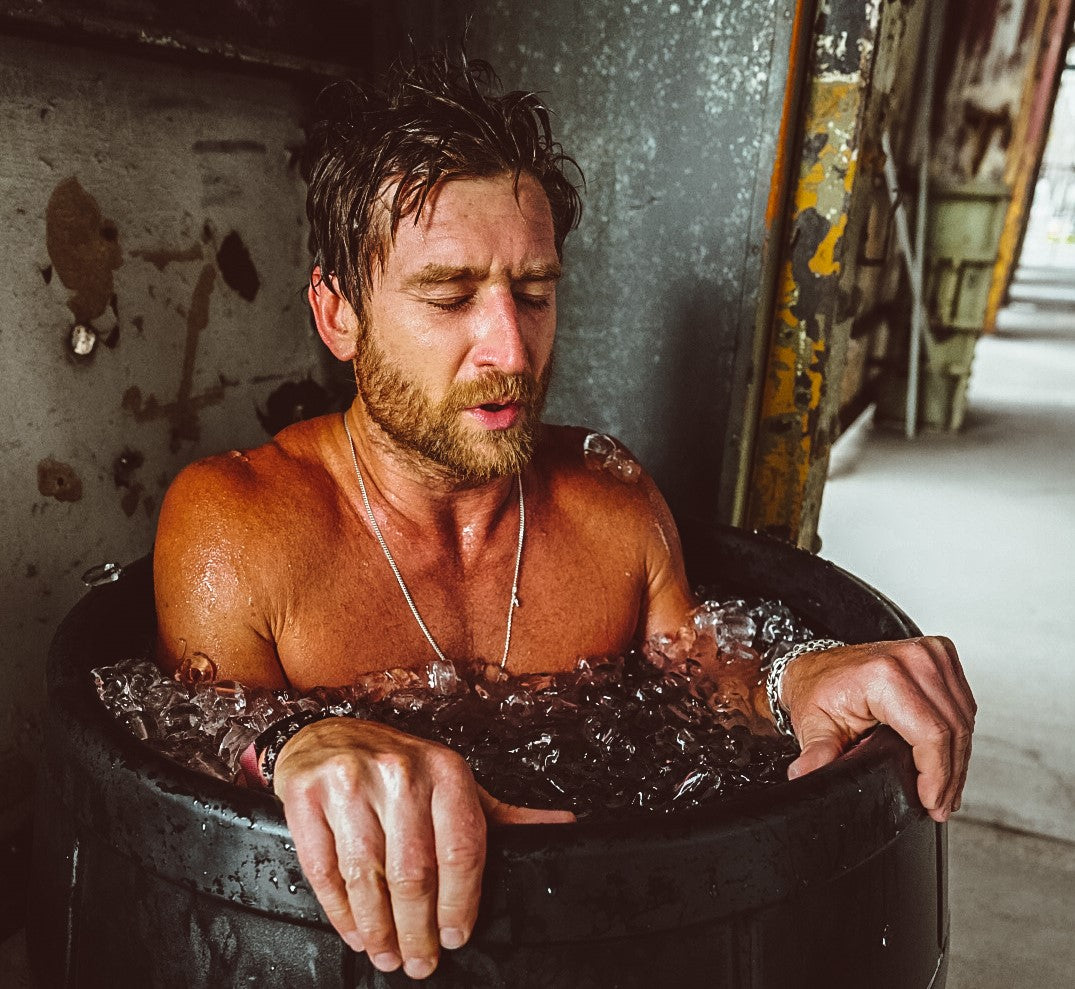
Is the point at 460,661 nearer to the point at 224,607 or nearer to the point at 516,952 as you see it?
the point at 224,607

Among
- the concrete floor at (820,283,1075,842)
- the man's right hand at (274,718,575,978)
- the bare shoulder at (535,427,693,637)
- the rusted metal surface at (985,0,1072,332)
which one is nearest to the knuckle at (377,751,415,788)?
the man's right hand at (274,718,575,978)

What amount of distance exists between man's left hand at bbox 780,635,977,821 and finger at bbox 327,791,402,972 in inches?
20.0

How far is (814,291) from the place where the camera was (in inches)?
69.2

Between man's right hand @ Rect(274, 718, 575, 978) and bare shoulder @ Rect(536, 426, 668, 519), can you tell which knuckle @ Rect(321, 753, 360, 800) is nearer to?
man's right hand @ Rect(274, 718, 575, 978)

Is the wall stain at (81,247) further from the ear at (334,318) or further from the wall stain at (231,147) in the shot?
the ear at (334,318)

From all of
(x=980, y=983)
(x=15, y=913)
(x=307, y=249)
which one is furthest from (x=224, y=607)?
(x=980, y=983)

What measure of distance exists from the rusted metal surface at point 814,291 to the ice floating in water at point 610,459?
43 cm

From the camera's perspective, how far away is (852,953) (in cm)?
82

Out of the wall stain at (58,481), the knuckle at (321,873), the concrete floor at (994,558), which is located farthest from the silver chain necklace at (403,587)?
the concrete floor at (994,558)

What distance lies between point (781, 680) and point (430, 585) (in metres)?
0.51

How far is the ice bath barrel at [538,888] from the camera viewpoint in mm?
696

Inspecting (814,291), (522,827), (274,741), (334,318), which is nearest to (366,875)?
(522,827)

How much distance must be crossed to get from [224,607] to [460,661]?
0.37 meters

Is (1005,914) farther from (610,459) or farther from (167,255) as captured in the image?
(167,255)
